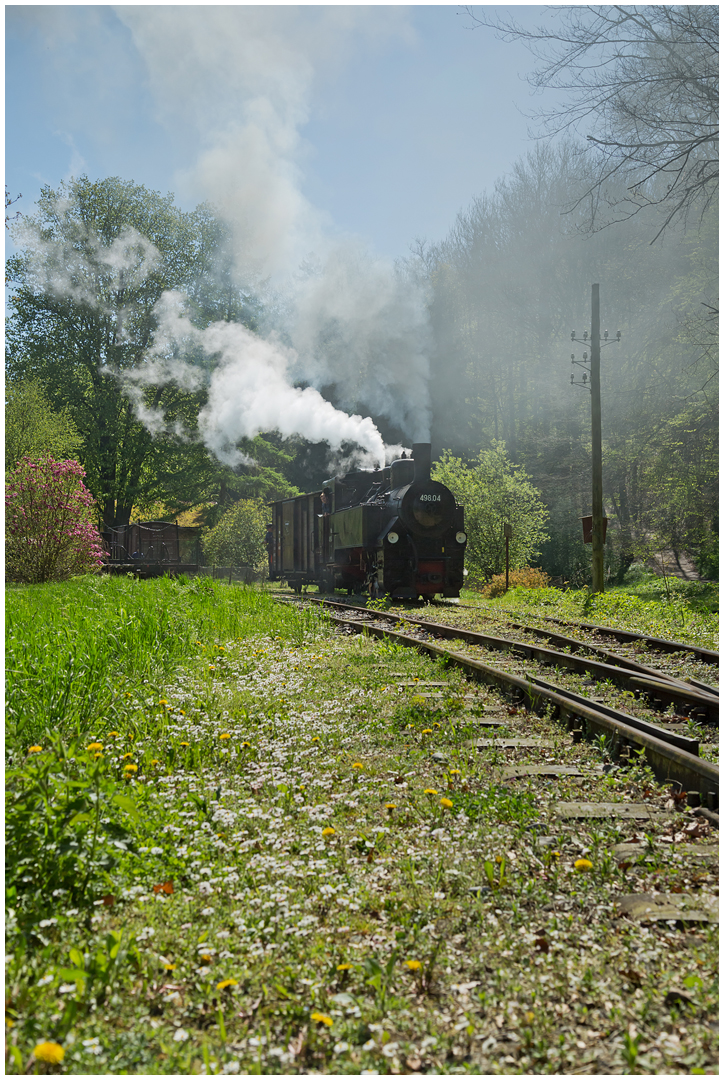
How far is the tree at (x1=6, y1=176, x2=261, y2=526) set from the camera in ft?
96.2

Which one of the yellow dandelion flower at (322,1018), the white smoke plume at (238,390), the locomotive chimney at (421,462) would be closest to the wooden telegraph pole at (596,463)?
the locomotive chimney at (421,462)

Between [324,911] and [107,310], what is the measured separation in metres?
31.7

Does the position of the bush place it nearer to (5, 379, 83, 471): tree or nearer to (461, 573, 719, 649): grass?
(461, 573, 719, 649): grass

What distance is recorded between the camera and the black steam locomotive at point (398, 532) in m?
14.3

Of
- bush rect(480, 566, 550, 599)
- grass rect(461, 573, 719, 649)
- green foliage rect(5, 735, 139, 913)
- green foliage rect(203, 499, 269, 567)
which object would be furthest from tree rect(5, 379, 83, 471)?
green foliage rect(5, 735, 139, 913)

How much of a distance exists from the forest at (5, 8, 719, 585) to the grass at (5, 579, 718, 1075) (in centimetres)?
1690

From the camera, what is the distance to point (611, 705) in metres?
5.40

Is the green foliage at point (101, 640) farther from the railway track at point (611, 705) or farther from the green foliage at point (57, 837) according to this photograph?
the railway track at point (611, 705)

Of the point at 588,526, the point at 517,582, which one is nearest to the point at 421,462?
the point at 588,526

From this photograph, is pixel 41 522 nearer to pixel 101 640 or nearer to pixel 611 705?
pixel 101 640

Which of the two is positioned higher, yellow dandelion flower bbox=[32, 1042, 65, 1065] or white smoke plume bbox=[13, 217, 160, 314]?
white smoke plume bbox=[13, 217, 160, 314]

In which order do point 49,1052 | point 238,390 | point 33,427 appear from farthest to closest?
point 238,390
point 33,427
point 49,1052

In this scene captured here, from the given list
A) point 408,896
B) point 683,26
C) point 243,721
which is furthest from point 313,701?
point 683,26

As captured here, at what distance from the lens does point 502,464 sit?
2392 cm
